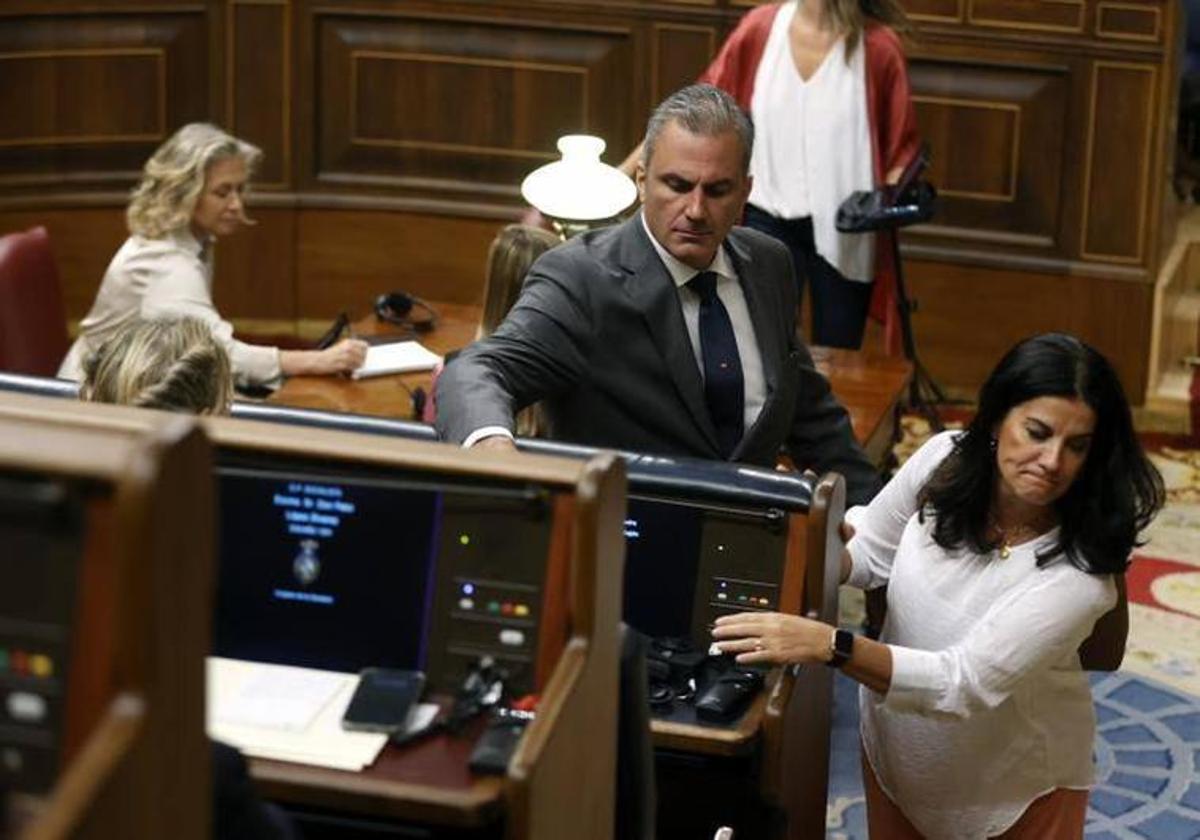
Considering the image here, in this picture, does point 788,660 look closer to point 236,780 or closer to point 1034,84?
point 236,780

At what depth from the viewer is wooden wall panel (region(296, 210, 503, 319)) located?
25.3ft

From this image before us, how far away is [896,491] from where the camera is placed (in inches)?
133

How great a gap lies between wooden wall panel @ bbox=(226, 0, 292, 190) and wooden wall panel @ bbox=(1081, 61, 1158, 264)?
2710 millimetres

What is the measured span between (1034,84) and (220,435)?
5100 millimetres

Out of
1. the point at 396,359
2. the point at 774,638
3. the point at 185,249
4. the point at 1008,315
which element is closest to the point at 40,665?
the point at 774,638

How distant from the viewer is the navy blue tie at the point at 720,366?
140 inches

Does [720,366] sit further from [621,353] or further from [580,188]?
[580,188]

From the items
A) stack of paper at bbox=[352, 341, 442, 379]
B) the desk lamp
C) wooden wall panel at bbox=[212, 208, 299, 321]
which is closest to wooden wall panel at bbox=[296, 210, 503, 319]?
wooden wall panel at bbox=[212, 208, 299, 321]

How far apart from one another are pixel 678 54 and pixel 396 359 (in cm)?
241

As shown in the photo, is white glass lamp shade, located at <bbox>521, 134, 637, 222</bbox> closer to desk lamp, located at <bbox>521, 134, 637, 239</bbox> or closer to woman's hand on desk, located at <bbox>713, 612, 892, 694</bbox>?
desk lamp, located at <bbox>521, 134, 637, 239</bbox>

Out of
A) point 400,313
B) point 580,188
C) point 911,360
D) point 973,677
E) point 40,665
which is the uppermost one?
point 580,188

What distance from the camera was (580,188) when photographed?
15.4 feet

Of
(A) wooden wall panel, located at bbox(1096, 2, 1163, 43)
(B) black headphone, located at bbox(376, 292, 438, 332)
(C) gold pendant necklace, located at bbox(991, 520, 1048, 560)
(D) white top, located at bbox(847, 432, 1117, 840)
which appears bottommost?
(D) white top, located at bbox(847, 432, 1117, 840)

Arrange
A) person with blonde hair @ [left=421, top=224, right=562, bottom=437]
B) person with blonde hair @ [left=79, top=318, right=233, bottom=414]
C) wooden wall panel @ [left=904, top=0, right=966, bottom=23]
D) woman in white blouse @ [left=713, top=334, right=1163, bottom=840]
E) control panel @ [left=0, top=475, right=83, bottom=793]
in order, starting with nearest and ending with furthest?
control panel @ [left=0, top=475, right=83, bottom=793] → person with blonde hair @ [left=79, top=318, right=233, bottom=414] → woman in white blouse @ [left=713, top=334, right=1163, bottom=840] → person with blonde hair @ [left=421, top=224, right=562, bottom=437] → wooden wall panel @ [left=904, top=0, right=966, bottom=23]
